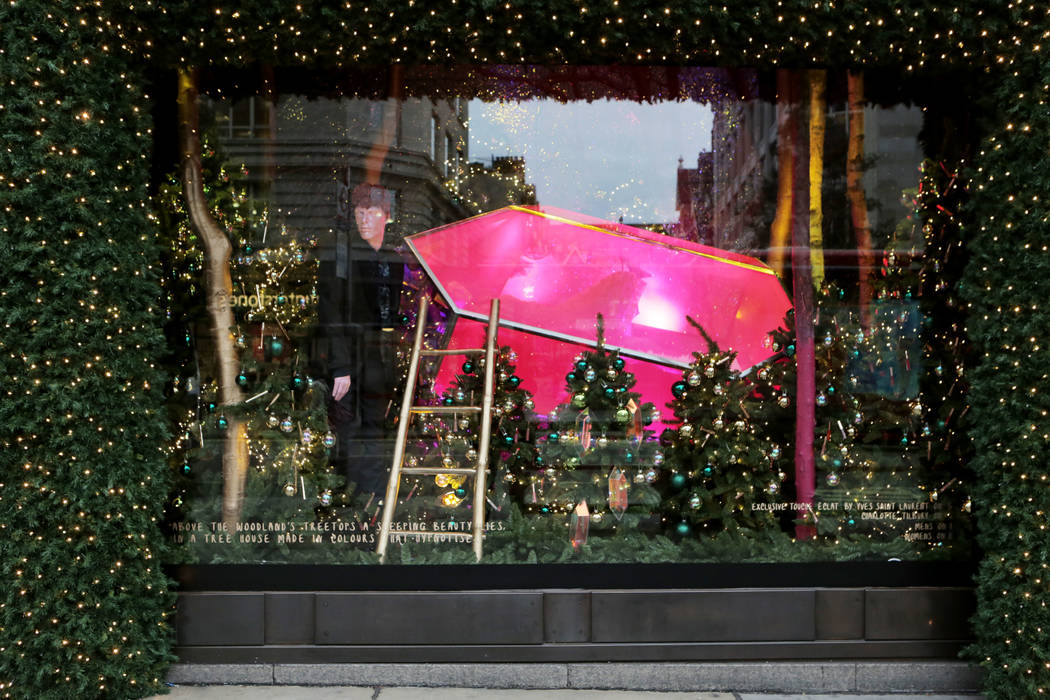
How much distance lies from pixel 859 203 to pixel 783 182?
54cm

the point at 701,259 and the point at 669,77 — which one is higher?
the point at 669,77

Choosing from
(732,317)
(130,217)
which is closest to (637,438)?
(732,317)

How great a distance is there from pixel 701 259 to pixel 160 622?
4.30 m

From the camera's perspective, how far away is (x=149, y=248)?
4.20 meters

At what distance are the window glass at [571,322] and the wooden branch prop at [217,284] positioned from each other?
24mm

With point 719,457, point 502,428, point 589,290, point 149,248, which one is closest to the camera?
point 149,248

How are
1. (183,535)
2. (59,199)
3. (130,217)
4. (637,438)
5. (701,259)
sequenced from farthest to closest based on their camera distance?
(701,259)
(637,438)
(183,535)
(130,217)
(59,199)

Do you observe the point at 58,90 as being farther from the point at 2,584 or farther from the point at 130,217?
the point at 2,584

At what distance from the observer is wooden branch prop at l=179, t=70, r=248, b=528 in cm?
484

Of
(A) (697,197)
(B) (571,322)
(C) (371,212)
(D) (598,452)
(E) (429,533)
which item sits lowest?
(E) (429,533)

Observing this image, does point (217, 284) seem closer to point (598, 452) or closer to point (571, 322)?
point (571, 322)

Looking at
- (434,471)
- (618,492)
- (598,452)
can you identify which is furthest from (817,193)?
(434,471)

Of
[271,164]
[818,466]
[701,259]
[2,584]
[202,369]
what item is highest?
[271,164]

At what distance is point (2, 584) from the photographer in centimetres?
381
